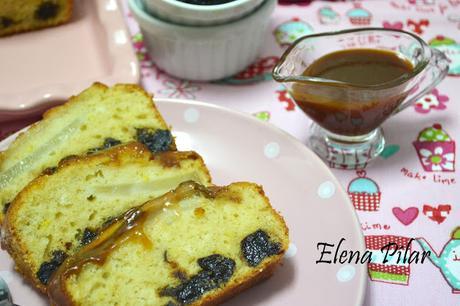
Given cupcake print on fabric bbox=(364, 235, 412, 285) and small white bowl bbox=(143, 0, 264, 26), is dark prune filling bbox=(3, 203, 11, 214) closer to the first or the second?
small white bowl bbox=(143, 0, 264, 26)

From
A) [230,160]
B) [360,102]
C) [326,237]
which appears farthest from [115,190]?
[360,102]

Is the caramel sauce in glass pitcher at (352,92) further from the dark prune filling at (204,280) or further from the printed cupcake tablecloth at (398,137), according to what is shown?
the dark prune filling at (204,280)

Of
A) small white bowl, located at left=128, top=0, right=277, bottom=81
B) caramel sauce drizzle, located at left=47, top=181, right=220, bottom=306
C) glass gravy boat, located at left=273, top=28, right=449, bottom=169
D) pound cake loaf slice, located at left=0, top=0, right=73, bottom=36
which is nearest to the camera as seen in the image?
caramel sauce drizzle, located at left=47, top=181, right=220, bottom=306

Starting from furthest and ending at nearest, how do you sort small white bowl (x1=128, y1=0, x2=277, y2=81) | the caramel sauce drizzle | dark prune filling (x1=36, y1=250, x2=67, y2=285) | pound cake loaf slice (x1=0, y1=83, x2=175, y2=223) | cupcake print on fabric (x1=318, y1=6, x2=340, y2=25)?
cupcake print on fabric (x1=318, y1=6, x2=340, y2=25)
small white bowl (x1=128, y1=0, x2=277, y2=81)
pound cake loaf slice (x1=0, y1=83, x2=175, y2=223)
dark prune filling (x1=36, y1=250, x2=67, y2=285)
the caramel sauce drizzle

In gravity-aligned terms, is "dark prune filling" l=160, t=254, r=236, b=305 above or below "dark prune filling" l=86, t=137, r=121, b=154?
below

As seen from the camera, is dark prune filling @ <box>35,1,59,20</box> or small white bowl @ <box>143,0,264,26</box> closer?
small white bowl @ <box>143,0,264,26</box>

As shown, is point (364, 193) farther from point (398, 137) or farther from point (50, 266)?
point (50, 266)

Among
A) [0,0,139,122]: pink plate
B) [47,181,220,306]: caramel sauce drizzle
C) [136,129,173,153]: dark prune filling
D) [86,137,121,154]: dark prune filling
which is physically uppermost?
[47,181,220,306]: caramel sauce drizzle

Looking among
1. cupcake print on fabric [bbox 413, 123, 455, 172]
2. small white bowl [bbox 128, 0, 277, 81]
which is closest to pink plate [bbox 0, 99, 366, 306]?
small white bowl [bbox 128, 0, 277, 81]
